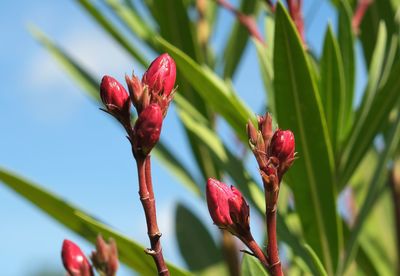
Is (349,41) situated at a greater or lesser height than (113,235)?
greater

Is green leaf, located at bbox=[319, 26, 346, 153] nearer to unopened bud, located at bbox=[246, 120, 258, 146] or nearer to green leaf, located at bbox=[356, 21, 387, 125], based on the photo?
green leaf, located at bbox=[356, 21, 387, 125]

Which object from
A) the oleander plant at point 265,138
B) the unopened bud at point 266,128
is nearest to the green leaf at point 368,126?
the oleander plant at point 265,138

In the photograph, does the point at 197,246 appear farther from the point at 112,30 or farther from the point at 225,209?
the point at 225,209

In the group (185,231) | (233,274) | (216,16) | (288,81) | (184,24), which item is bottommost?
(233,274)

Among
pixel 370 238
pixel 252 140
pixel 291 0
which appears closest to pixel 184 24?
pixel 291 0

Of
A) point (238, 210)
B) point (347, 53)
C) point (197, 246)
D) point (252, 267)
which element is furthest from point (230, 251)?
point (238, 210)

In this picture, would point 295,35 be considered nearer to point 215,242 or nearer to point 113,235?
point 113,235

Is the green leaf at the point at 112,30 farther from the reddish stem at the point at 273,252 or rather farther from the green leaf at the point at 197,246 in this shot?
the reddish stem at the point at 273,252

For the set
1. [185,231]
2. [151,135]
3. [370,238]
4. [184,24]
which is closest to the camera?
[151,135]
